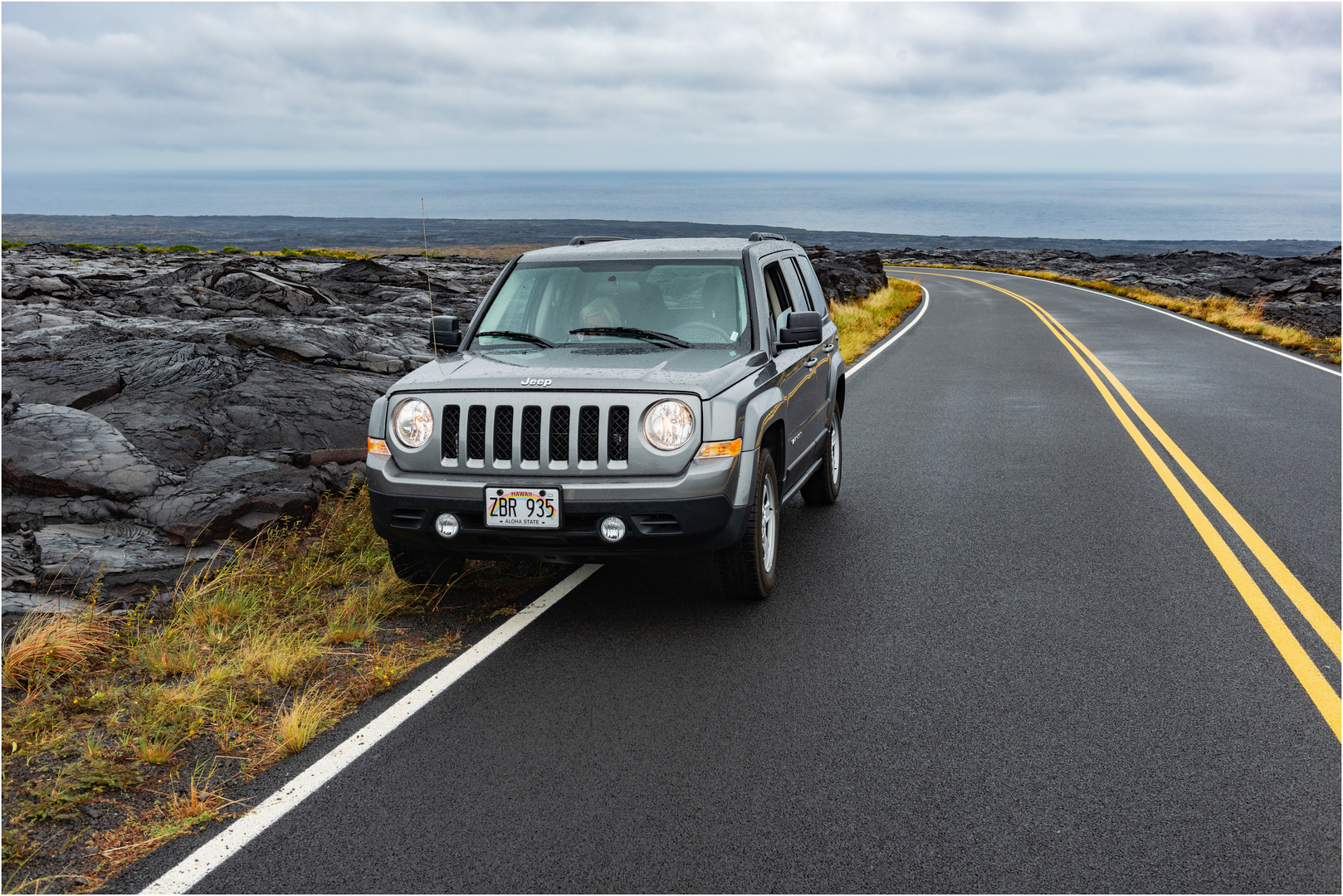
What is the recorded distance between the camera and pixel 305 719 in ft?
13.5

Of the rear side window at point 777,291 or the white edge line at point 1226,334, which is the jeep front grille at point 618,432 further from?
the white edge line at point 1226,334

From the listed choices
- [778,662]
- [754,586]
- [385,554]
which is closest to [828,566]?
[754,586]

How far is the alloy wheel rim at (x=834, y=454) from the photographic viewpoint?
791cm

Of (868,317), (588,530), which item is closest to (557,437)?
(588,530)

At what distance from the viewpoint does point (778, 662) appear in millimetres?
4777

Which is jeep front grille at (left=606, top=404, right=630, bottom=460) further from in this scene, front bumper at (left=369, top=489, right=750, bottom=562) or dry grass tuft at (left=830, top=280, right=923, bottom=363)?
dry grass tuft at (left=830, top=280, right=923, bottom=363)

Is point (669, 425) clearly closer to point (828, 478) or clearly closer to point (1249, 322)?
point (828, 478)

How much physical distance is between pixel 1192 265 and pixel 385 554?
305ft

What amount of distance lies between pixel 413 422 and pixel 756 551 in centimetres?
194

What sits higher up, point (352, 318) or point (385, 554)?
point (352, 318)

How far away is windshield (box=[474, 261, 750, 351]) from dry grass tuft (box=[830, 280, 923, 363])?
950cm

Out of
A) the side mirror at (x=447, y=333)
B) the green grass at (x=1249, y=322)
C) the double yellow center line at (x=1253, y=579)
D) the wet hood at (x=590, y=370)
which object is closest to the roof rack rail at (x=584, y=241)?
the side mirror at (x=447, y=333)

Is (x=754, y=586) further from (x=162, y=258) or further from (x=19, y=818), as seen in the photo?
(x=162, y=258)

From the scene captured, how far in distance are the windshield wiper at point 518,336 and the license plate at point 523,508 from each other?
1.40 meters
